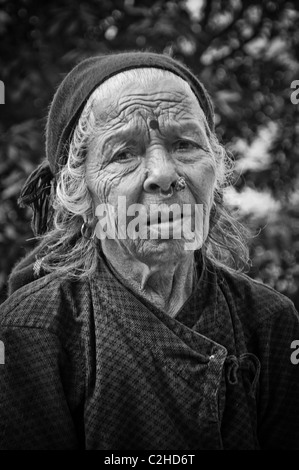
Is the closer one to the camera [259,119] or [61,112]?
[61,112]

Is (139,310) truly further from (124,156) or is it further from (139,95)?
(139,95)

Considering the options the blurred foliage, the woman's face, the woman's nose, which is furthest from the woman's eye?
the blurred foliage

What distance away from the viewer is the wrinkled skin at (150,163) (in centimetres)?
211

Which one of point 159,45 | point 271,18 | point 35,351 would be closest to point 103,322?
point 35,351

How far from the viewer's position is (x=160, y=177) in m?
2.06

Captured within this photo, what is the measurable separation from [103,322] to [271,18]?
3.06 m

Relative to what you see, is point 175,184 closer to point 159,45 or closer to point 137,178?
point 137,178

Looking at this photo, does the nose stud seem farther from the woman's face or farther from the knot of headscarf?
the knot of headscarf

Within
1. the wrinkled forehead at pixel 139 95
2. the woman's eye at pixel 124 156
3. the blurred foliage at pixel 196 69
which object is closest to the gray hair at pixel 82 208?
the wrinkled forehead at pixel 139 95

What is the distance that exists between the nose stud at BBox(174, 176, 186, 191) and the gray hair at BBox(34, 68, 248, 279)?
1.12 feet

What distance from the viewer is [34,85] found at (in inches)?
161

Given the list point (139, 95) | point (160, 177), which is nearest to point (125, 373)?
point (160, 177)

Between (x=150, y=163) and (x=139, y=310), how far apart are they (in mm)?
508

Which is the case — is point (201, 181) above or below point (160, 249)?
above
